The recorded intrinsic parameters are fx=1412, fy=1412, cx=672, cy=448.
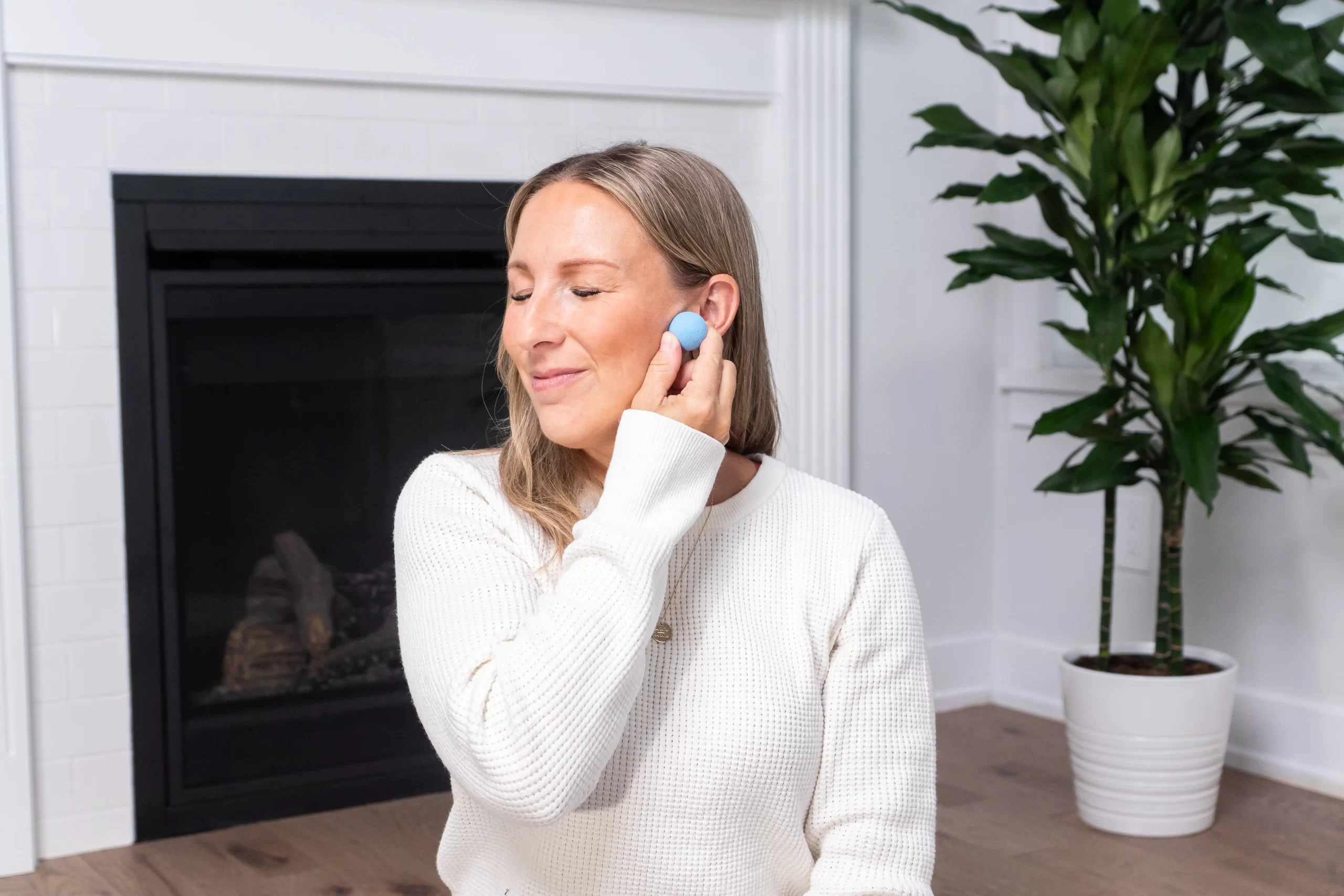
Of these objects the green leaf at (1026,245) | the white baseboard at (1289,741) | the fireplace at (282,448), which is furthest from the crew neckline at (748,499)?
the white baseboard at (1289,741)

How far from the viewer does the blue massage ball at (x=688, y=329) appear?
4.32ft

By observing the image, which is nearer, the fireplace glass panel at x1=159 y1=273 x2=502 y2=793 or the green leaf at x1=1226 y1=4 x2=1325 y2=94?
the green leaf at x1=1226 y1=4 x2=1325 y2=94

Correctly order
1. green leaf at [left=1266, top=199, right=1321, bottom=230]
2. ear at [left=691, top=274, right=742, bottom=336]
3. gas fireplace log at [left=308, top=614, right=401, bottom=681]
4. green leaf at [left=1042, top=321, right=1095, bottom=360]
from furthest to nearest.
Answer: gas fireplace log at [left=308, top=614, right=401, bottom=681]
green leaf at [left=1042, top=321, right=1095, bottom=360]
green leaf at [left=1266, top=199, right=1321, bottom=230]
ear at [left=691, top=274, right=742, bottom=336]

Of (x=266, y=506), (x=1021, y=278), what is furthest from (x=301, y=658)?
(x=1021, y=278)

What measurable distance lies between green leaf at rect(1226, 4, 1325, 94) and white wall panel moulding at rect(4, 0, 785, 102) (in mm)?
1087

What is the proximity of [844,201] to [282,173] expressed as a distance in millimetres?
1287

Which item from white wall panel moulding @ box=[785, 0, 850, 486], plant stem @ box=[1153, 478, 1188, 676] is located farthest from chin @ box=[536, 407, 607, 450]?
white wall panel moulding @ box=[785, 0, 850, 486]

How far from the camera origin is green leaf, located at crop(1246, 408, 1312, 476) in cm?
247

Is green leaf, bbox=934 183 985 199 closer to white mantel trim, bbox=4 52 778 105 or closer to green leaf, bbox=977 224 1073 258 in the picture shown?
green leaf, bbox=977 224 1073 258

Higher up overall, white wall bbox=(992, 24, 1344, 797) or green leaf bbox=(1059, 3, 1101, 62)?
green leaf bbox=(1059, 3, 1101, 62)

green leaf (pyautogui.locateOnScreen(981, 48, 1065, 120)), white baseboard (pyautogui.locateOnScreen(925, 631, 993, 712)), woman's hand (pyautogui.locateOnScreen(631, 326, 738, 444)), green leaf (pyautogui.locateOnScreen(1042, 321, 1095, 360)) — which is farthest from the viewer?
white baseboard (pyautogui.locateOnScreen(925, 631, 993, 712))

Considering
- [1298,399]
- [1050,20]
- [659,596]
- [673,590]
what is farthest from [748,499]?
[1050,20]

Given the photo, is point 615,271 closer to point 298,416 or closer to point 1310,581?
point 298,416

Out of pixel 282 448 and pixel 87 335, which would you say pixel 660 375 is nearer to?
pixel 87 335
